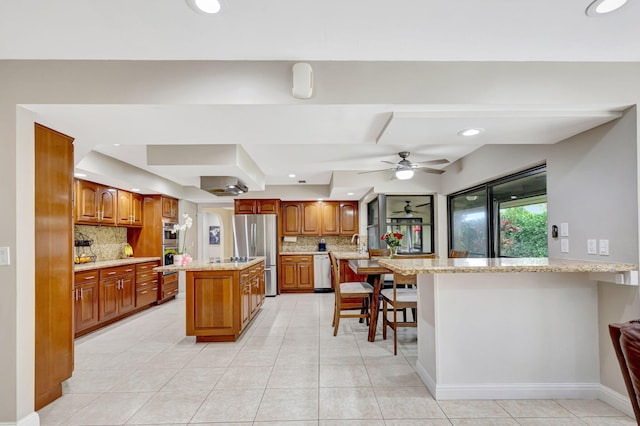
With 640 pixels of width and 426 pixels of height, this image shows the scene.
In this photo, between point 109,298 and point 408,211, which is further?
point 408,211

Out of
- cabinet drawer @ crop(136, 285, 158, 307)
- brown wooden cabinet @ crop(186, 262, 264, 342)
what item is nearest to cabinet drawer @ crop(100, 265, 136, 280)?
cabinet drawer @ crop(136, 285, 158, 307)

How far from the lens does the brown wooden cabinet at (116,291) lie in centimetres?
A: 443

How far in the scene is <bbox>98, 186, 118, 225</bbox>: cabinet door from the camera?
488cm

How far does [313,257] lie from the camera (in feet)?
23.9

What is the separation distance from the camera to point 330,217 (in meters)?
7.62

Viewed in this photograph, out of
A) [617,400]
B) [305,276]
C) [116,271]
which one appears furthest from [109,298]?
[617,400]

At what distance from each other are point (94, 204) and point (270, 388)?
3.83 metres

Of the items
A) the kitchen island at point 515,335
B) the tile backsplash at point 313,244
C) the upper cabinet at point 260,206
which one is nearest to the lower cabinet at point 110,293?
the upper cabinet at point 260,206

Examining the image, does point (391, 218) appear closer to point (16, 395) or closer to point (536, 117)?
point (536, 117)

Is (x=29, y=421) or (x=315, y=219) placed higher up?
(x=315, y=219)

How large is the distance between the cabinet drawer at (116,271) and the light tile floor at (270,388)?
781 mm

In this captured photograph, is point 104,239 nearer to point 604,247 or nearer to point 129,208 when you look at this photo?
point 129,208

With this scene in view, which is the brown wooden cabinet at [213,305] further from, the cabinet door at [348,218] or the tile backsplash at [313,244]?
the cabinet door at [348,218]

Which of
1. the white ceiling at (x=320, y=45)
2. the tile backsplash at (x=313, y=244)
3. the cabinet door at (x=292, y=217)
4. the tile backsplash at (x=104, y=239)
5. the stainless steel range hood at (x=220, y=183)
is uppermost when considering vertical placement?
the white ceiling at (x=320, y=45)
